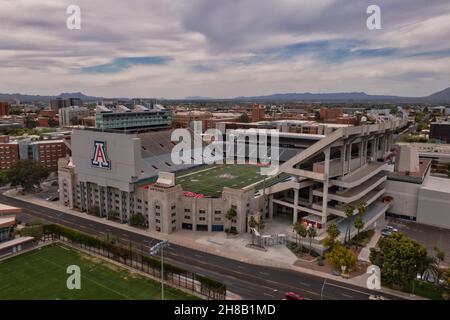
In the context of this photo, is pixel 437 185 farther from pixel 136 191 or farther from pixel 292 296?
pixel 136 191

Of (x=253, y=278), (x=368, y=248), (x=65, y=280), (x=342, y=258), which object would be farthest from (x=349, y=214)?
(x=65, y=280)

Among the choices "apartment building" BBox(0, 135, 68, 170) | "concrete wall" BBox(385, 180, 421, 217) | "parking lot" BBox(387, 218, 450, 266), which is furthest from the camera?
"apartment building" BBox(0, 135, 68, 170)

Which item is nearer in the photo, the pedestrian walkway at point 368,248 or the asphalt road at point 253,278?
the asphalt road at point 253,278

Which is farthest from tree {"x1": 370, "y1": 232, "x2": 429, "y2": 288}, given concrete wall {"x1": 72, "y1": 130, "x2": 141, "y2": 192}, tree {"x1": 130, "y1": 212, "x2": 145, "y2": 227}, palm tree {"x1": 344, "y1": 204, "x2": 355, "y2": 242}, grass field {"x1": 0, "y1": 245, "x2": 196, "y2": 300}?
concrete wall {"x1": 72, "y1": 130, "x2": 141, "y2": 192}

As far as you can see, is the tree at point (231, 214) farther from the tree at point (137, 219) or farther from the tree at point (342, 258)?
the tree at point (342, 258)

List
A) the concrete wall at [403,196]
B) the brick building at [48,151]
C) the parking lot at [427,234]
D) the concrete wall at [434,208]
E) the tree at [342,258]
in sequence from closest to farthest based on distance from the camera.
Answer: the tree at [342,258]
the parking lot at [427,234]
the concrete wall at [434,208]
the concrete wall at [403,196]
the brick building at [48,151]

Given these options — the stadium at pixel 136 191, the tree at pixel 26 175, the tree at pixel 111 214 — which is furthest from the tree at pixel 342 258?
the tree at pixel 26 175

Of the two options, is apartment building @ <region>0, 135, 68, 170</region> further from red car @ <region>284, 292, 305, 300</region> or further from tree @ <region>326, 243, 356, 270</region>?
tree @ <region>326, 243, 356, 270</region>
